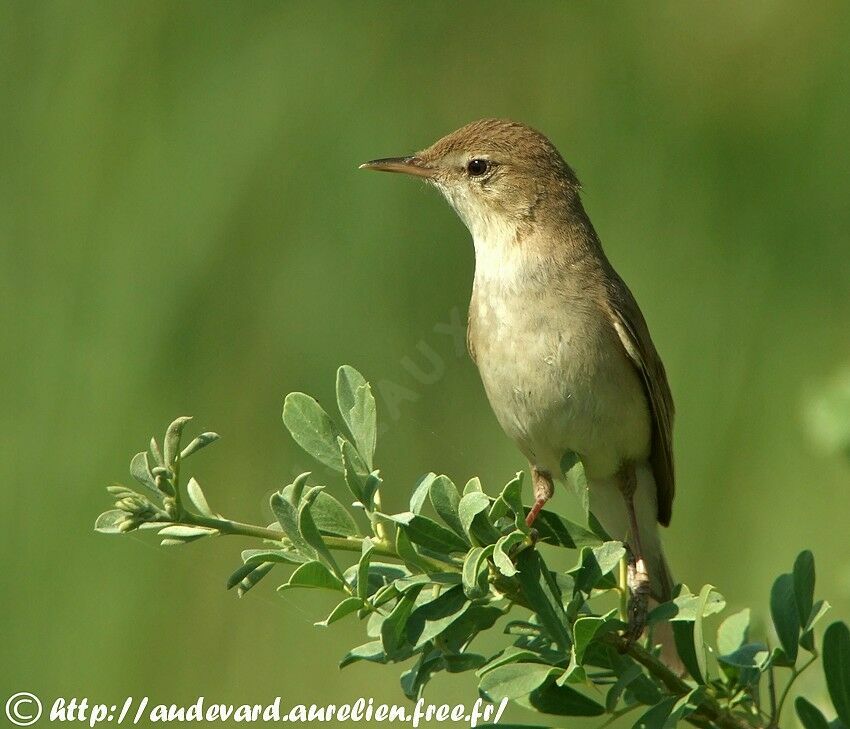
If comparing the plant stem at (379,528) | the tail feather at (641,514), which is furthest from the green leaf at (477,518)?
the tail feather at (641,514)

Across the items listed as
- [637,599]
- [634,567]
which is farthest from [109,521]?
[634,567]

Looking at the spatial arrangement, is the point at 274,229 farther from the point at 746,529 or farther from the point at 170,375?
the point at 746,529

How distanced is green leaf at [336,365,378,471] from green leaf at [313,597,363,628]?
22 centimetres

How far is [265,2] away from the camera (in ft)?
13.0

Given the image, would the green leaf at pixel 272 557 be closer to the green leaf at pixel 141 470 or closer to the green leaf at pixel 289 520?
the green leaf at pixel 289 520

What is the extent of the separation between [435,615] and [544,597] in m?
0.18

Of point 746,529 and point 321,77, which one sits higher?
point 321,77

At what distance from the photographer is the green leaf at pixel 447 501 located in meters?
1.65

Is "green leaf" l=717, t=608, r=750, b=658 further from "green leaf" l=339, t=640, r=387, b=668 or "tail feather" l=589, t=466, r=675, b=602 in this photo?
"tail feather" l=589, t=466, r=675, b=602

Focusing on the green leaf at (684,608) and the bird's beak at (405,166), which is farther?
the bird's beak at (405,166)

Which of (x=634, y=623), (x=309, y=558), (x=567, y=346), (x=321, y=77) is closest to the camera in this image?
(x=309, y=558)

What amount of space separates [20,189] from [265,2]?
1.03 metres

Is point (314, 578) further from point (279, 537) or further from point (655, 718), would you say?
point (655, 718)

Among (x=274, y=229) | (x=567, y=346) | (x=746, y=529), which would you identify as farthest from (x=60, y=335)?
(x=746, y=529)
